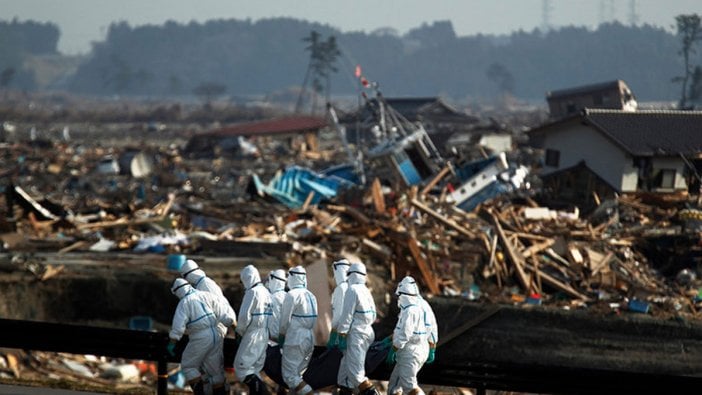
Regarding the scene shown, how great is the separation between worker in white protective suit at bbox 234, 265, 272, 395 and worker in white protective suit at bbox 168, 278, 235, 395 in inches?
8.9

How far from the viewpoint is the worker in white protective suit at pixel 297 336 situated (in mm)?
8297

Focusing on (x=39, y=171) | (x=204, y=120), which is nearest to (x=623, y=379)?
(x=39, y=171)

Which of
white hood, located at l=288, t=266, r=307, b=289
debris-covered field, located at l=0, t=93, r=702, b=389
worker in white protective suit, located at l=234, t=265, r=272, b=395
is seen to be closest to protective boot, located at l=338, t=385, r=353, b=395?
worker in white protective suit, located at l=234, t=265, r=272, b=395

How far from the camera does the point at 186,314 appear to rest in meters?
8.23

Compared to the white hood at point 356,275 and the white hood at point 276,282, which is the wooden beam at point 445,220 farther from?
the white hood at point 356,275

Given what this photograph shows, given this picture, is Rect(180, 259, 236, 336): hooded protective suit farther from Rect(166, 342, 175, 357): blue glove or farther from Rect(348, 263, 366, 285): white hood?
Rect(348, 263, 366, 285): white hood

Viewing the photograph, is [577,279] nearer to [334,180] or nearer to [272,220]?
[272,220]

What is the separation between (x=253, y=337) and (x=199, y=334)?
518 millimetres

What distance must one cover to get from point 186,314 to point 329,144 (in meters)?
53.6

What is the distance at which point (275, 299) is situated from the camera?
8523mm

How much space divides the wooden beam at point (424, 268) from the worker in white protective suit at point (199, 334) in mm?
9487

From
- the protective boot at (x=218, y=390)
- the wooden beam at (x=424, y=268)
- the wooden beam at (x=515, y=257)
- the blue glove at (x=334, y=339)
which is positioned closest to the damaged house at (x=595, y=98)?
the wooden beam at (x=515, y=257)

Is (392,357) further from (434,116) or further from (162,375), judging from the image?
(434,116)

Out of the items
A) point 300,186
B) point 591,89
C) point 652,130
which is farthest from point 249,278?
point 591,89
